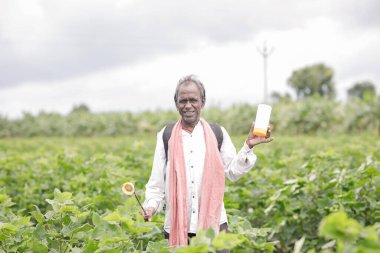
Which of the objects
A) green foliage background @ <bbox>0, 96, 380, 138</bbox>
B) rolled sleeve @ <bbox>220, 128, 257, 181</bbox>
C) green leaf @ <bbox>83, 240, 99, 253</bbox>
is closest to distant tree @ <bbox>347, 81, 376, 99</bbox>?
green foliage background @ <bbox>0, 96, 380, 138</bbox>

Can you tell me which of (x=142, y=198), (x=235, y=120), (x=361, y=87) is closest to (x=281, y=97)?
(x=235, y=120)

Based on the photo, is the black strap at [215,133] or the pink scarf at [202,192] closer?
the pink scarf at [202,192]

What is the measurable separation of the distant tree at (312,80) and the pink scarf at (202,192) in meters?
59.3

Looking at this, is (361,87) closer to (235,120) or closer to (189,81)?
(235,120)

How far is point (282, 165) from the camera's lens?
6.30 m

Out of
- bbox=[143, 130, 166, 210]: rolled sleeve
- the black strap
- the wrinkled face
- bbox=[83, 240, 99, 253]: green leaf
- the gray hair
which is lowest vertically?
bbox=[83, 240, 99, 253]: green leaf

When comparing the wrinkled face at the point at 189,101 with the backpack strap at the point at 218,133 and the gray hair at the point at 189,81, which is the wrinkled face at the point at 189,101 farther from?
the backpack strap at the point at 218,133

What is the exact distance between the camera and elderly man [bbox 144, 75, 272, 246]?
9.57 ft

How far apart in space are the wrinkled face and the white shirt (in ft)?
0.40

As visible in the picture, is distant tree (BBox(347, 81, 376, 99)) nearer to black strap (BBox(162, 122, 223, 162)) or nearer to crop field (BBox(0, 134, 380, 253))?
crop field (BBox(0, 134, 380, 253))

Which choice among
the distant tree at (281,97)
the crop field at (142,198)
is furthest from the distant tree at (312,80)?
the crop field at (142,198)

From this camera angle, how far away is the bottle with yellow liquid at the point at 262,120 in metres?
2.75

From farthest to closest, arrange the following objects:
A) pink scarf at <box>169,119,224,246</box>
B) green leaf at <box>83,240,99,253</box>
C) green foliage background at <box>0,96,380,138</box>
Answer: green foliage background at <box>0,96,380,138</box> → pink scarf at <box>169,119,224,246</box> → green leaf at <box>83,240,99,253</box>

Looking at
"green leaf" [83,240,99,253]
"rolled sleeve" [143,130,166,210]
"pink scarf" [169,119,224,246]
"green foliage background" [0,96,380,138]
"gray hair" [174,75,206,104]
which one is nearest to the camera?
"green leaf" [83,240,99,253]
